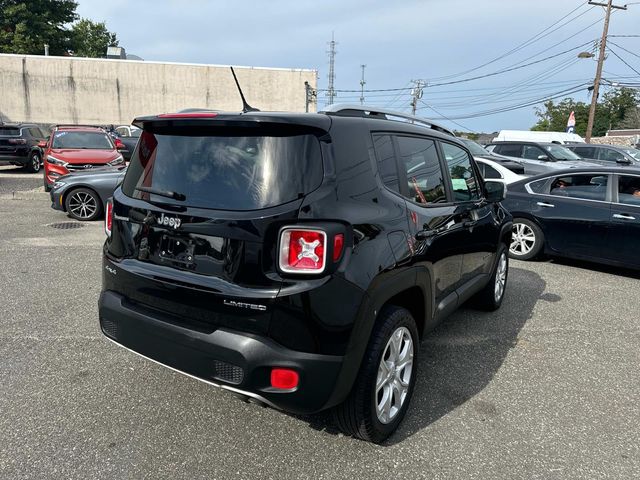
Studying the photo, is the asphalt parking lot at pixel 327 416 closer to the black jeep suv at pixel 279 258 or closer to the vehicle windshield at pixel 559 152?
the black jeep suv at pixel 279 258

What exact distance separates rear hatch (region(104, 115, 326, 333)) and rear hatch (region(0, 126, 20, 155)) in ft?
56.6

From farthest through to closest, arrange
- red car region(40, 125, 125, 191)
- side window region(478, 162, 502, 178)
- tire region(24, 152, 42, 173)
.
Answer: tire region(24, 152, 42, 173) < side window region(478, 162, 502, 178) < red car region(40, 125, 125, 191)

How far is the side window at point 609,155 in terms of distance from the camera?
15992 mm

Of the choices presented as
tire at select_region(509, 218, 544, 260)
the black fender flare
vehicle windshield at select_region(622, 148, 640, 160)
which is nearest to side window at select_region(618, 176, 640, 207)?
tire at select_region(509, 218, 544, 260)

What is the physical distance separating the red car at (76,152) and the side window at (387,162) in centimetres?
936

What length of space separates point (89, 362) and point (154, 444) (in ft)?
3.98

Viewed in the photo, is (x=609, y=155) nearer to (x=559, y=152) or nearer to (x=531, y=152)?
(x=559, y=152)

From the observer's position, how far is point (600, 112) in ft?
308

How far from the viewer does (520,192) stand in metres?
7.29

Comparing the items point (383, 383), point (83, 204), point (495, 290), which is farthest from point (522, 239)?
point (83, 204)

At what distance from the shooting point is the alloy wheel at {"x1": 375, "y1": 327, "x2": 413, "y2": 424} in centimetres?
262

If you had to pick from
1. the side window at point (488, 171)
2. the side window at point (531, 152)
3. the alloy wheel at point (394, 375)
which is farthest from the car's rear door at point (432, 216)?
the side window at point (531, 152)

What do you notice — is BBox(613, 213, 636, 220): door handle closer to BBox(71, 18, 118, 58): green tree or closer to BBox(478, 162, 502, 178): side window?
BBox(478, 162, 502, 178): side window

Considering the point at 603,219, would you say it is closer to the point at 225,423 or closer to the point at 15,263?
the point at 225,423
